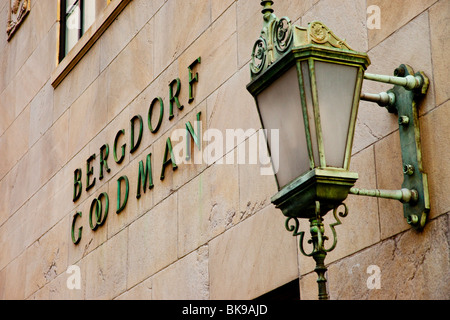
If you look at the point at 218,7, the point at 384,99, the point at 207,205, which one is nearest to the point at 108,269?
the point at 207,205

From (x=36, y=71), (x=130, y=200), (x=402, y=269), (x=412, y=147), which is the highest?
(x=36, y=71)

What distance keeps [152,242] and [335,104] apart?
4814mm

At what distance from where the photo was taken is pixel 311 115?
559 centimetres

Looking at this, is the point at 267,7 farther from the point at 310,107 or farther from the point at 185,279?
the point at 185,279

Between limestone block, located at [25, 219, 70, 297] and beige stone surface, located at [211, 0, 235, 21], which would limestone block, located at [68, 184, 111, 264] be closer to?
limestone block, located at [25, 219, 70, 297]

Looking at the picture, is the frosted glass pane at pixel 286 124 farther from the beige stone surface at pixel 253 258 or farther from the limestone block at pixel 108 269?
the limestone block at pixel 108 269

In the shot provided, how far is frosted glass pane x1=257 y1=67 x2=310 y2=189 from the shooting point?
18.5 feet

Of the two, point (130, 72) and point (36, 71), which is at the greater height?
point (36, 71)

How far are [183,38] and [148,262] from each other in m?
2.26

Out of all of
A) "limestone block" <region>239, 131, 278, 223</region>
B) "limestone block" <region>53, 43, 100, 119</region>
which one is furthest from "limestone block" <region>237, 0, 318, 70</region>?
"limestone block" <region>53, 43, 100, 119</region>

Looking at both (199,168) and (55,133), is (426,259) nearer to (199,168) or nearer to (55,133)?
(199,168)

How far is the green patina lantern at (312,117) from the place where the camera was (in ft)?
18.1
